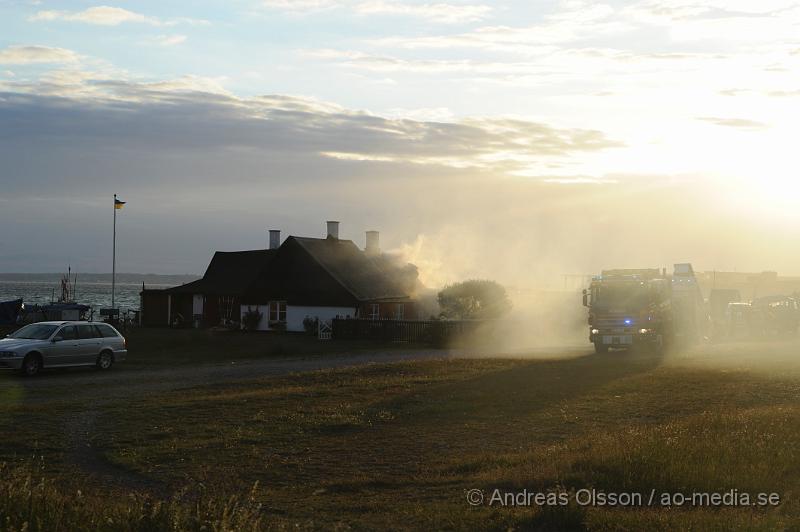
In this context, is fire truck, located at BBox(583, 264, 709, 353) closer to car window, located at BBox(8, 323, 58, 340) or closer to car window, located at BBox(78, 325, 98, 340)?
car window, located at BBox(78, 325, 98, 340)

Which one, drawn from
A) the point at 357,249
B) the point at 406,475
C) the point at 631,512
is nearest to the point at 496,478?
the point at 406,475

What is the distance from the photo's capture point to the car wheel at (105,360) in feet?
105

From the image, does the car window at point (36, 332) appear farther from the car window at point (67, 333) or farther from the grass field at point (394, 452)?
A: the grass field at point (394, 452)

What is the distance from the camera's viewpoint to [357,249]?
214ft

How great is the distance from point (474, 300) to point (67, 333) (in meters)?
33.4

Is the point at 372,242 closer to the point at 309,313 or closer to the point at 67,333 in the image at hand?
the point at 309,313

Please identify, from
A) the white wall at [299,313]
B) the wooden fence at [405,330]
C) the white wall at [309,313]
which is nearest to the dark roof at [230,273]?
the white wall at [299,313]

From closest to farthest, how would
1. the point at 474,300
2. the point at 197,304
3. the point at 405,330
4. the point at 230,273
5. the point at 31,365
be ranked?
the point at 31,365 < the point at 405,330 < the point at 474,300 < the point at 197,304 < the point at 230,273

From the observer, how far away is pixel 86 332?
3212cm

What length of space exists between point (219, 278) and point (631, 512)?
58.5 meters

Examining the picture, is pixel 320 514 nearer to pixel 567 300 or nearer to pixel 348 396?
pixel 348 396

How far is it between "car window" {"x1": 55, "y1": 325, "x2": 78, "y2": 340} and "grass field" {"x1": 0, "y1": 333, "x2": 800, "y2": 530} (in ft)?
16.4

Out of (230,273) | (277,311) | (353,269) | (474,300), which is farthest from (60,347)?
(230,273)

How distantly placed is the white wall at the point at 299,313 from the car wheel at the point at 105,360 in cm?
2313
